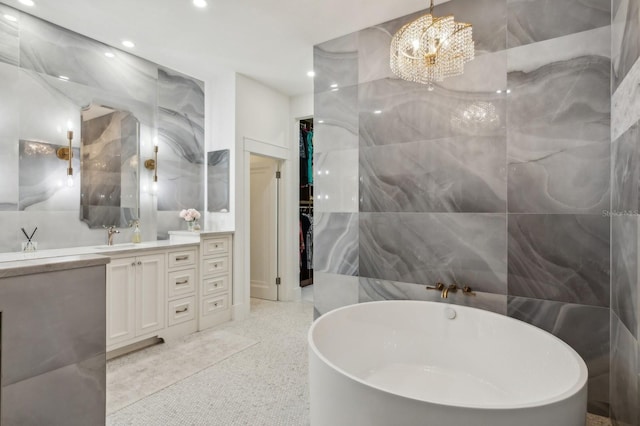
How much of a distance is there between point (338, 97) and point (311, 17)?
2.23 ft

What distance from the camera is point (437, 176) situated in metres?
2.51

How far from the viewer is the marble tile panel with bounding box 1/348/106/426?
0.87m

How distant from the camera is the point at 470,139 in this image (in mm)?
2381

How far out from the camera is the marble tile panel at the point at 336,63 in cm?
296

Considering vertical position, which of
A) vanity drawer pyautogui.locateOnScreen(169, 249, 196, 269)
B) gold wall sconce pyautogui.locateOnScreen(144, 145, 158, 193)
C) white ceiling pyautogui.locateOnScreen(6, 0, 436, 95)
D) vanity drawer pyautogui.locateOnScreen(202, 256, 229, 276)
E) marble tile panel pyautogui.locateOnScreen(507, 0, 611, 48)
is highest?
white ceiling pyautogui.locateOnScreen(6, 0, 436, 95)

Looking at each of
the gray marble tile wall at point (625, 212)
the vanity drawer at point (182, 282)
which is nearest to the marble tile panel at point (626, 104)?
the gray marble tile wall at point (625, 212)

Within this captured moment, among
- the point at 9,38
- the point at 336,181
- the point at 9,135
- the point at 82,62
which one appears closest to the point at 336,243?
the point at 336,181

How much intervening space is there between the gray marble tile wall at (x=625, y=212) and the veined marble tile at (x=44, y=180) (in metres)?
3.85

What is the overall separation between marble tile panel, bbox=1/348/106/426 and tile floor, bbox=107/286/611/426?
109 centimetres

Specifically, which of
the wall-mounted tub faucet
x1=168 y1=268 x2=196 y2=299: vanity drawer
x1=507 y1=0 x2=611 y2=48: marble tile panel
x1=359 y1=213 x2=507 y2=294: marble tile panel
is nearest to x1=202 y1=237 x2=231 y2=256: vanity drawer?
x1=168 y1=268 x2=196 y2=299: vanity drawer

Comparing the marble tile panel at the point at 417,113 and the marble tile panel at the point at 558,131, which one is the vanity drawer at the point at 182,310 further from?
Result: the marble tile panel at the point at 558,131

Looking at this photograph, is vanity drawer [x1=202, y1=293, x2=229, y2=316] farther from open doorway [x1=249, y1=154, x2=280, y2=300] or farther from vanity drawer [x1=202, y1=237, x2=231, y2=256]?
open doorway [x1=249, y1=154, x2=280, y2=300]

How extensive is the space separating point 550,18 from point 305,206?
3425mm

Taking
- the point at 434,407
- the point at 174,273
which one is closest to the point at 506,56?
the point at 434,407
